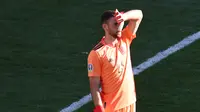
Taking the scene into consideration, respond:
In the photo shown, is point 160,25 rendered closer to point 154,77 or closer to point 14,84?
point 154,77

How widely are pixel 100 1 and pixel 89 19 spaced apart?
1.44 ft

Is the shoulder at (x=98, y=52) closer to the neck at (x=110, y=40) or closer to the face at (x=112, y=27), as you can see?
the neck at (x=110, y=40)

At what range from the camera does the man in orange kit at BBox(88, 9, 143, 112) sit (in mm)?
7468

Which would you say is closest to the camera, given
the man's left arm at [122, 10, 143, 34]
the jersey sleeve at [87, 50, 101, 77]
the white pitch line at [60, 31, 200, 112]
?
the jersey sleeve at [87, 50, 101, 77]

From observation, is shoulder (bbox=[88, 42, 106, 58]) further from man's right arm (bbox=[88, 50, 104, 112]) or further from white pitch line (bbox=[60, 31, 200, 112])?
white pitch line (bbox=[60, 31, 200, 112])

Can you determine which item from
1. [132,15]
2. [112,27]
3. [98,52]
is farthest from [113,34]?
[132,15]

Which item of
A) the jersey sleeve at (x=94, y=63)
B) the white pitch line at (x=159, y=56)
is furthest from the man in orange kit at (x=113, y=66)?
the white pitch line at (x=159, y=56)

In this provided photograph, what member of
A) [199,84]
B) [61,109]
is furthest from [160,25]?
[61,109]

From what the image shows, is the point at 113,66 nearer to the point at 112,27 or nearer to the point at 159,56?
the point at 112,27

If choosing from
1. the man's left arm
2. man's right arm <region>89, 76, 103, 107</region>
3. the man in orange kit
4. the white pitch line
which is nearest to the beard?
the man in orange kit

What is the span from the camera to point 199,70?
9.91 m

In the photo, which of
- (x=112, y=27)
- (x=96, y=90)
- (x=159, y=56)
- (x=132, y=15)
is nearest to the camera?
(x=112, y=27)

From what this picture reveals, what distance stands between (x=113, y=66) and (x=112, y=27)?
45cm

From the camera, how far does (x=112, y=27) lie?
24.3 feet
